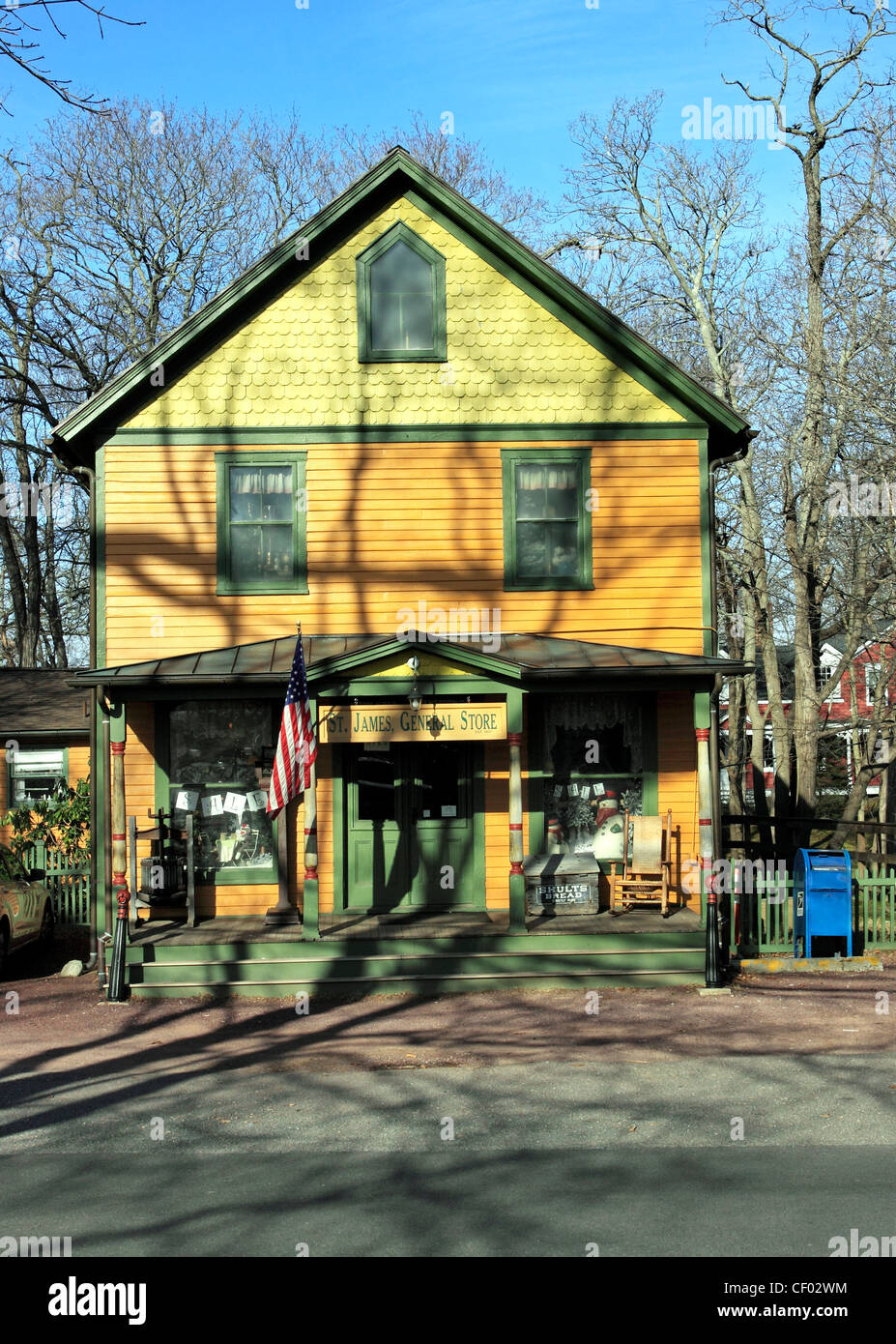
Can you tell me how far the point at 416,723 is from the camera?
14297mm

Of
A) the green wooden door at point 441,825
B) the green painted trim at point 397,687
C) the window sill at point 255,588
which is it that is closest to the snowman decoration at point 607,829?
the green wooden door at point 441,825

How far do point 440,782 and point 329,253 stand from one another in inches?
269

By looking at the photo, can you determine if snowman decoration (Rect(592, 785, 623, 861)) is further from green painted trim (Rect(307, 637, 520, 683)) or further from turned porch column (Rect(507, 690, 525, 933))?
green painted trim (Rect(307, 637, 520, 683))

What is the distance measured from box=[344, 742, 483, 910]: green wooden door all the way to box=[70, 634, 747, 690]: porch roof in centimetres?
160

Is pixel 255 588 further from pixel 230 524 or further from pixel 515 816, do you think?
pixel 515 816

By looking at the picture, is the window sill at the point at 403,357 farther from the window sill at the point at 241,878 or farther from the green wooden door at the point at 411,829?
the window sill at the point at 241,878

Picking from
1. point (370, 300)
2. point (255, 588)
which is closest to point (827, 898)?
point (255, 588)

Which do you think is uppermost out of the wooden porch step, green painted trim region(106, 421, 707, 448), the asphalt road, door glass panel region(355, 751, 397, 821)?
green painted trim region(106, 421, 707, 448)

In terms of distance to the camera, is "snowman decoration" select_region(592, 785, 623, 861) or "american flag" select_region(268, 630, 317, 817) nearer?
"american flag" select_region(268, 630, 317, 817)

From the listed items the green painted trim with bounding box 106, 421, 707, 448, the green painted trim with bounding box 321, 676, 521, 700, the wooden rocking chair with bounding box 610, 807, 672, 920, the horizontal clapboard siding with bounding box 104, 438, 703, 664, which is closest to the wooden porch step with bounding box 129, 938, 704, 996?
the wooden rocking chair with bounding box 610, 807, 672, 920

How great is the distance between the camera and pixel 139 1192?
7.48 metres

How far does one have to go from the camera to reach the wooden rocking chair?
15367 millimetres

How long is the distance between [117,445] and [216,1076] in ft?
27.5
